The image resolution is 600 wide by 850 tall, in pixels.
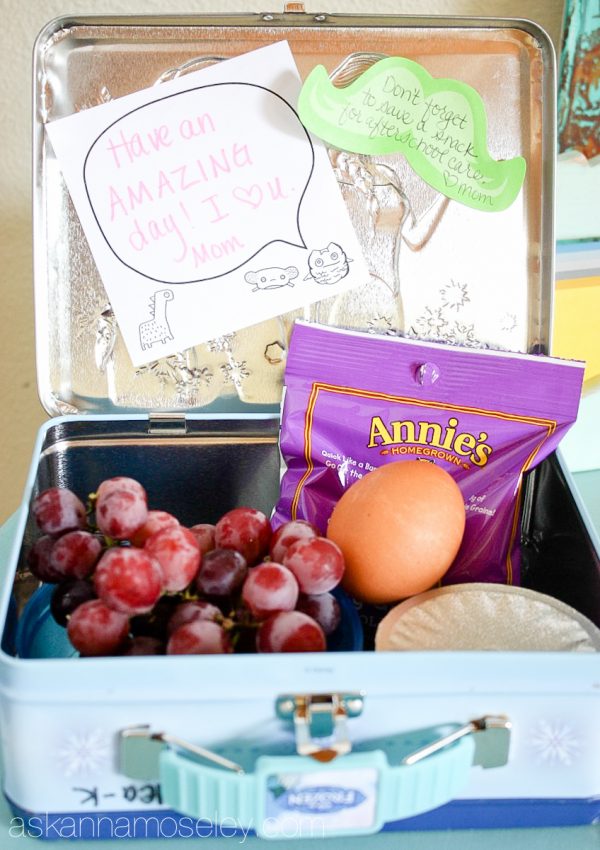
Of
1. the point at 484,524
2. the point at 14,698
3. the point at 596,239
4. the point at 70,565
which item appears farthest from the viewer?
the point at 596,239

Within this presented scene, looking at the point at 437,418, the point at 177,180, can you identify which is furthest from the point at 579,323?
the point at 177,180

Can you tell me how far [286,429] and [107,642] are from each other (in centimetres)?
32

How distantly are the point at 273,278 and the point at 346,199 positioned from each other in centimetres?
11

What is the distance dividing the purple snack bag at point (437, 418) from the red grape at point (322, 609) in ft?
0.66

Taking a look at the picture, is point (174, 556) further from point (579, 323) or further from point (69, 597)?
point (579, 323)

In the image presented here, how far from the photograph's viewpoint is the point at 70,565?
2.06 ft

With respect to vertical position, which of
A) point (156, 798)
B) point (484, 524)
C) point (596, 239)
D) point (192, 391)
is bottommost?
point (156, 798)

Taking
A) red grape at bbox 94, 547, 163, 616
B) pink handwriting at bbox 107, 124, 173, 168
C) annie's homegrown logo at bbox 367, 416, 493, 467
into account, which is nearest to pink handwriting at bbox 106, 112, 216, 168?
pink handwriting at bbox 107, 124, 173, 168

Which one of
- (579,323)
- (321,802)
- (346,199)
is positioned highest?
(346,199)

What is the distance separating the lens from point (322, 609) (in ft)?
2.01

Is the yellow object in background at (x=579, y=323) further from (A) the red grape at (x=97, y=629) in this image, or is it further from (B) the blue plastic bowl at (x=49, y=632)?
(A) the red grape at (x=97, y=629)

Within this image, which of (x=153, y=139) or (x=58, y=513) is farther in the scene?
(x=153, y=139)

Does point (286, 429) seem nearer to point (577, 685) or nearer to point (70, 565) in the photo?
point (70, 565)

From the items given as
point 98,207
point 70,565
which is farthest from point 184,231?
point 70,565
